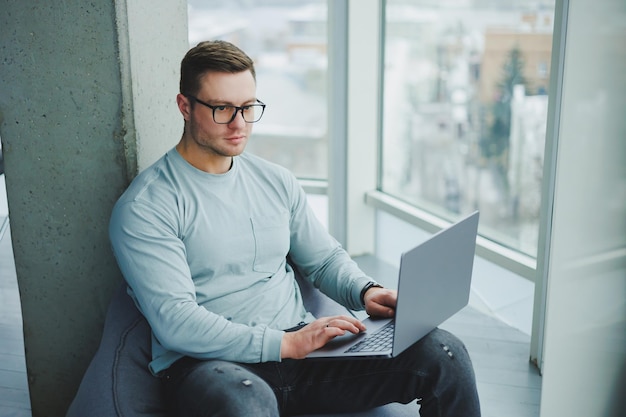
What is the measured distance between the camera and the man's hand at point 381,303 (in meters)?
1.96

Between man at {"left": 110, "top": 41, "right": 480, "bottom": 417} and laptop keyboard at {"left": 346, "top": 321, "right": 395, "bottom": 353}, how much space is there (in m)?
0.05

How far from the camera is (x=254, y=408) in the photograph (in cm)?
162

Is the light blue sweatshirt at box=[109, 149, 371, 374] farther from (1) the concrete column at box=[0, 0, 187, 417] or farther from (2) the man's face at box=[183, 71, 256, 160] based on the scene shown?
(1) the concrete column at box=[0, 0, 187, 417]

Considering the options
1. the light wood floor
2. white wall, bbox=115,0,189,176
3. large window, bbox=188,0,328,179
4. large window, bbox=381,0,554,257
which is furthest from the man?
large window, bbox=188,0,328,179

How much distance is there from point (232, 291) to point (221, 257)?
10cm

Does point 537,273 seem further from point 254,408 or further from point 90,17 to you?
point 90,17

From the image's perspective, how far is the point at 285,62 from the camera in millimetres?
4441

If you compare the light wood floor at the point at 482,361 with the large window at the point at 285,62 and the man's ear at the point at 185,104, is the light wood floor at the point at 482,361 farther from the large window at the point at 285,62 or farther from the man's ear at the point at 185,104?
the large window at the point at 285,62

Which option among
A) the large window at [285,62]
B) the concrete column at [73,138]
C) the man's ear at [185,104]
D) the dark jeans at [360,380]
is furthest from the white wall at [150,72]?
the large window at [285,62]

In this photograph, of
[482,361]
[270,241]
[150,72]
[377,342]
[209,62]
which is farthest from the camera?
[482,361]

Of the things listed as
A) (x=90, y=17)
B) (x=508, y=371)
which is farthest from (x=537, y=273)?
(x=90, y=17)

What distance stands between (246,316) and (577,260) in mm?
868

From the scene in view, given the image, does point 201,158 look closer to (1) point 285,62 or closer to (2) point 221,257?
(2) point 221,257

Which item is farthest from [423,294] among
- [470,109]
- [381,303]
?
[470,109]
